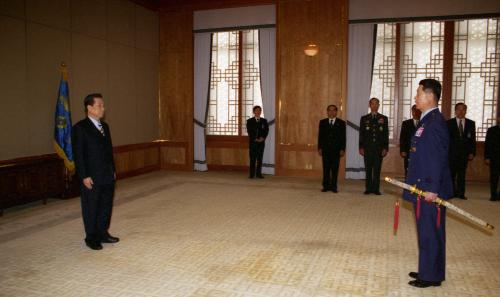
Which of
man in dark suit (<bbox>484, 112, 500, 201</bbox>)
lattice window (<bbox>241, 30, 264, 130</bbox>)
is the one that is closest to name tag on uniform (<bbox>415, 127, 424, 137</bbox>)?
man in dark suit (<bbox>484, 112, 500, 201</bbox>)

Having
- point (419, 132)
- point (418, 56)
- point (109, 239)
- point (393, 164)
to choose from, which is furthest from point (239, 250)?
point (418, 56)

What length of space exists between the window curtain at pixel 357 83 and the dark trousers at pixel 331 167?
160 centimetres

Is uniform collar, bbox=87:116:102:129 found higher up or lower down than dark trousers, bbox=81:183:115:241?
higher up

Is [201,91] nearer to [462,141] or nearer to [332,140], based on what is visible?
[332,140]

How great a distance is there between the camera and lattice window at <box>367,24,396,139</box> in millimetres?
8438

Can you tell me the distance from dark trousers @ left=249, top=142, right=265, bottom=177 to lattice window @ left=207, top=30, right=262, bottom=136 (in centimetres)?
100

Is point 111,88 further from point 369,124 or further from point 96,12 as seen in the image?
point 369,124

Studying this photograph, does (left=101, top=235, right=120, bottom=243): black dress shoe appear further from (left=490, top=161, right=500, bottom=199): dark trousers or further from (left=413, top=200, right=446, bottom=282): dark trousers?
(left=490, top=161, right=500, bottom=199): dark trousers

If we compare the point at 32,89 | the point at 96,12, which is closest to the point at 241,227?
the point at 32,89

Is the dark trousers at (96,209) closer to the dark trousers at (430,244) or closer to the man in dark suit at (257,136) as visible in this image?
the dark trousers at (430,244)

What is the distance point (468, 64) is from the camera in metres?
8.07

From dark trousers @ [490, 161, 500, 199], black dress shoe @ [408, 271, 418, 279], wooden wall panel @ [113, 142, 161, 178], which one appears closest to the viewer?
black dress shoe @ [408, 271, 418, 279]

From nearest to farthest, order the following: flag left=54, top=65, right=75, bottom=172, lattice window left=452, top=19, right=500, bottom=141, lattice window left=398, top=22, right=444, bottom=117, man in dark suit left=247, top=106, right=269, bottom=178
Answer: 1. flag left=54, top=65, right=75, bottom=172
2. lattice window left=452, top=19, right=500, bottom=141
3. lattice window left=398, top=22, right=444, bottom=117
4. man in dark suit left=247, top=106, right=269, bottom=178

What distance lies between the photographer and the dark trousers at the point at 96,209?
400 centimetres
